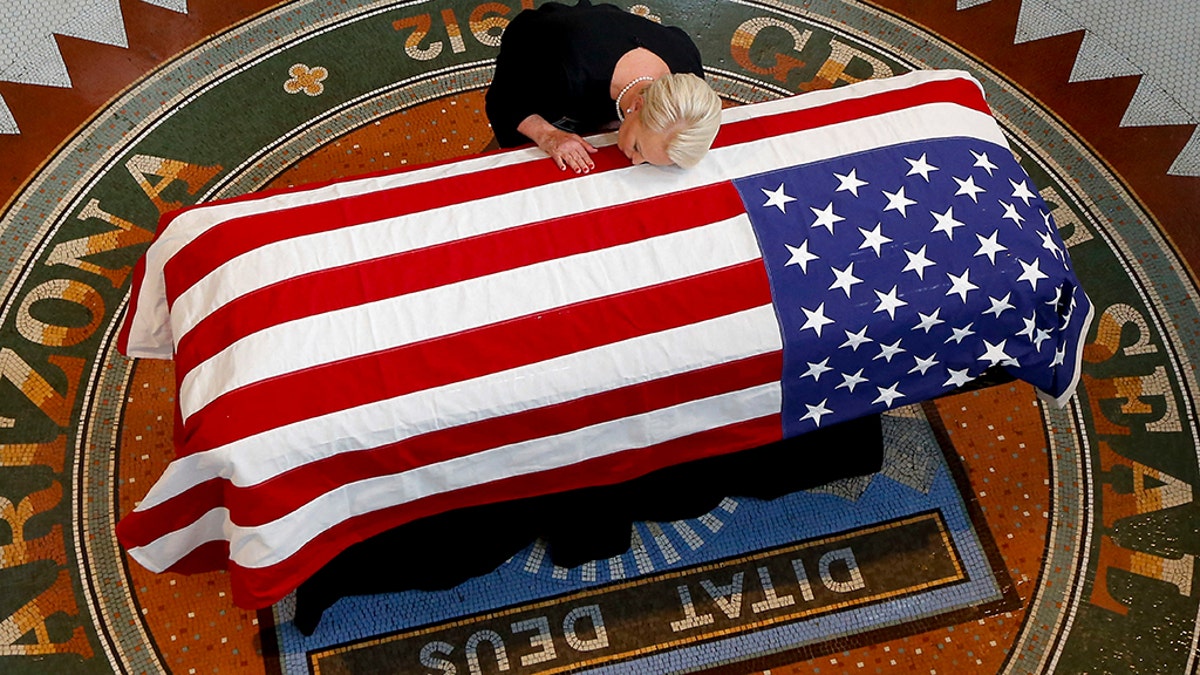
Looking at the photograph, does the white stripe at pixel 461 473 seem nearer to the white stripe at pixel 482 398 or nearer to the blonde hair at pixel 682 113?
the white stripe at pixel 482 398

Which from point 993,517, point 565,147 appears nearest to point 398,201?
point 565,147

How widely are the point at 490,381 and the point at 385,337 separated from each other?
0.99ft

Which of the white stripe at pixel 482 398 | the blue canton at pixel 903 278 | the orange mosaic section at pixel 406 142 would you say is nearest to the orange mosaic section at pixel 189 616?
the white stripe at pixel 482 398

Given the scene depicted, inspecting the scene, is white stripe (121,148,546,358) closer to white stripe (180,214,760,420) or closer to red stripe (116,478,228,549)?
white stripe (180,214,760,420)

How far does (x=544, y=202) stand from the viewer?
3.00 metres

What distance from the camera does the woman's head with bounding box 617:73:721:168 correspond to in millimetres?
2852

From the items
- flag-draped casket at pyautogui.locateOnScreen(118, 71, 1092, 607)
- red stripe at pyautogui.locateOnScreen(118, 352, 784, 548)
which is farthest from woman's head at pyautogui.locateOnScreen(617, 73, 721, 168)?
red stripe at pyautogui.locateOnScreen(118, 352, 784, 548)

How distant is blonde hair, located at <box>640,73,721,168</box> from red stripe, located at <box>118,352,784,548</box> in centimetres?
64

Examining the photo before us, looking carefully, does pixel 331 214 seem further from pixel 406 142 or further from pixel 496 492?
pixel 406 142

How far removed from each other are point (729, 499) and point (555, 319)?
131 cm

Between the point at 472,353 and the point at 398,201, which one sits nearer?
the point at 472,353

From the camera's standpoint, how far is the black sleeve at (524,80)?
3.29 metres

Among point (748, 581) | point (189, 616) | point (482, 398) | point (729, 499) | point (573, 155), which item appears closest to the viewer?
point (482, 398)

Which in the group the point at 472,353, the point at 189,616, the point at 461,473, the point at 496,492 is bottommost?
the point at 189,616
